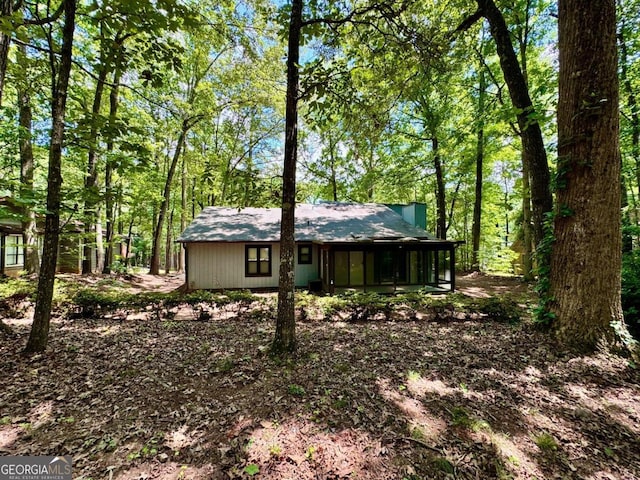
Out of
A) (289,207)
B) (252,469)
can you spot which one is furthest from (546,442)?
(289,207)

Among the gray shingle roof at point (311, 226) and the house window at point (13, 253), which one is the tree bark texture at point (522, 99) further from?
the house window at point (13, 253)

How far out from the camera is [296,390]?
3363 millimetres

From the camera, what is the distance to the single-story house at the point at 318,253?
11945mm

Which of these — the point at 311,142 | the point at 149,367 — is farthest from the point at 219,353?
the point at 311,142

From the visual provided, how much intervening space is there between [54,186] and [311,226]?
10.2 m

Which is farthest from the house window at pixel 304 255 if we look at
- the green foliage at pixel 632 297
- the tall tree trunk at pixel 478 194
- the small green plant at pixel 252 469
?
the small green plant at pixel 252 469

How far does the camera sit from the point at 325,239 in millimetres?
12273

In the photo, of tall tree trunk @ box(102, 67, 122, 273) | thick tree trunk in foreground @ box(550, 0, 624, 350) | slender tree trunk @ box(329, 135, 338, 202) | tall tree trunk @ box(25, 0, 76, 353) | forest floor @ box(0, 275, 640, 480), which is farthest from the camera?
slender tree trunk @ box(329, 135, 338, 202)

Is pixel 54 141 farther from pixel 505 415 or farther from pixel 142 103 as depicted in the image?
pixel 142 103

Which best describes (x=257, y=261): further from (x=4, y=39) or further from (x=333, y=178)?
(x=333, y=178)

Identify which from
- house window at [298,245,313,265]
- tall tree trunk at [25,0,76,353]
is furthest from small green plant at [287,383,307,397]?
house window at [298,245,313,265]

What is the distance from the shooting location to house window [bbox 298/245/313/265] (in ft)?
42.7

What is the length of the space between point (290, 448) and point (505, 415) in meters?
2.17

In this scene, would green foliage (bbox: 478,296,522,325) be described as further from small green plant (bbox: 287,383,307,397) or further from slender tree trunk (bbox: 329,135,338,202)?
slender tree trunk (bbox: 329,135,338,202)
